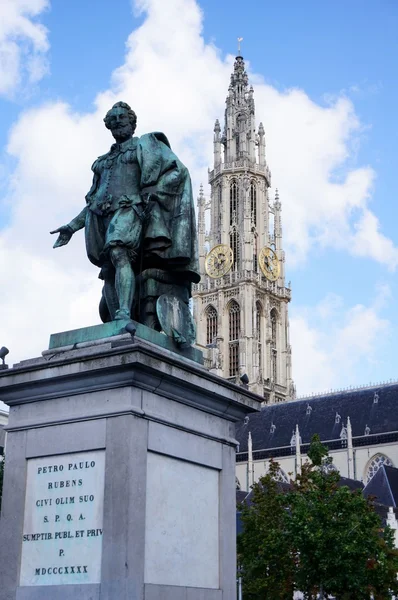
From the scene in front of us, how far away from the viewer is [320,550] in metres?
24.6

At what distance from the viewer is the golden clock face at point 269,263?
308 ft

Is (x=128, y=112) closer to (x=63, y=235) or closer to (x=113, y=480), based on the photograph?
(x=63, y=235)

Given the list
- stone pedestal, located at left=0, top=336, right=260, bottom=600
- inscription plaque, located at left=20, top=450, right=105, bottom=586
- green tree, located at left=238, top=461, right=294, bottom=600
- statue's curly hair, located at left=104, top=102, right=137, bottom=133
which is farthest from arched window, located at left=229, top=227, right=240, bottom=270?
inscription plaque, located at left=20, top=450, right=105, bottom=586

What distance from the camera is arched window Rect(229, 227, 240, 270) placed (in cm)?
9338

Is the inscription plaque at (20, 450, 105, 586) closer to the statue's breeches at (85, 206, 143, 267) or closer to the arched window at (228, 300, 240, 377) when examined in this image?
the statue's breeches at (85, 206, 143, 267)

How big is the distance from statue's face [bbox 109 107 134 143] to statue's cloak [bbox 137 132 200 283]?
0.54 ft

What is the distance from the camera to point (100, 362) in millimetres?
5590

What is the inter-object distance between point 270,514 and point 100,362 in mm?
26174

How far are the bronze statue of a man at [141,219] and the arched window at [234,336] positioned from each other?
81650 millimetres

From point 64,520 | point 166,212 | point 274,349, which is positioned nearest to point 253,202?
point 274,349

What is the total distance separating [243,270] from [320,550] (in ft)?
221

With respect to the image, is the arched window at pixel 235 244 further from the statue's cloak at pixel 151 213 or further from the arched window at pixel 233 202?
the statue's cloak at pixel 151 213

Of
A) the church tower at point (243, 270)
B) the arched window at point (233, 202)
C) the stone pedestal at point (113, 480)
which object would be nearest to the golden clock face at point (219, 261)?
the church tower at point (243, 270)

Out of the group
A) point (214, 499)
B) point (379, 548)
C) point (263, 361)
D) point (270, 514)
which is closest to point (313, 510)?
point (379, 548)
